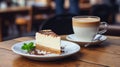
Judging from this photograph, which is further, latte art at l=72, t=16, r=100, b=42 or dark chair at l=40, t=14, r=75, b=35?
dark chair at l=40, t=14, r=75, b=35

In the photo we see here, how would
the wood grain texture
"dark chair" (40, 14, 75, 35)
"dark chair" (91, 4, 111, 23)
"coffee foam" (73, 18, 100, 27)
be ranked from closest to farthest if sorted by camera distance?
the wood grain texture, "coffee foam" (73, 18, 100, 27), "dark chair" (40, 14, 75, 35), "dark chair" (91, 4, 111, 23)

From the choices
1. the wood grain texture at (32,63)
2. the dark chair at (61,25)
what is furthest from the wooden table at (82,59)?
the dark chair at (61,25)

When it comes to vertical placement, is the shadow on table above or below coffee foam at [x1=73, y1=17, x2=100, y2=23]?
below

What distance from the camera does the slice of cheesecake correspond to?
0.90 meters

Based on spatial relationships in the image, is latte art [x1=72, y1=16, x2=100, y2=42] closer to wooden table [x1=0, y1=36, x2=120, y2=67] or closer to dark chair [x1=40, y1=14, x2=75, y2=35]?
wooden table [x1=0, y1=36, x2=120, y2=67]

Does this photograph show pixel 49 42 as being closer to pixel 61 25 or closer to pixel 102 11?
pixel 61 25

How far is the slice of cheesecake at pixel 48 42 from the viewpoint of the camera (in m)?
0.90

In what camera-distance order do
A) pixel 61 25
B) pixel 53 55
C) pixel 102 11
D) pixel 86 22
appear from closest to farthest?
pixel 53 55 < pixel 86 22 < pixel 61 25 < pixel 102 11

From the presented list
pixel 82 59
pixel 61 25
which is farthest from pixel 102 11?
pixel 82 59

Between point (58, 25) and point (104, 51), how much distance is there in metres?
0.85

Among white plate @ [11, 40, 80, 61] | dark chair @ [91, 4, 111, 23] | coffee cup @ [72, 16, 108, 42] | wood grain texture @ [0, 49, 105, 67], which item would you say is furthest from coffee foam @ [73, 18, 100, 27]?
dark chair @ [91, 4, 111, 23]

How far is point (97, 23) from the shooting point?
1.08 meters

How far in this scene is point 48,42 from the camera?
3.05ft

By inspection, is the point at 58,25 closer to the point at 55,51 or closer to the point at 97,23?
the point at 97,23
